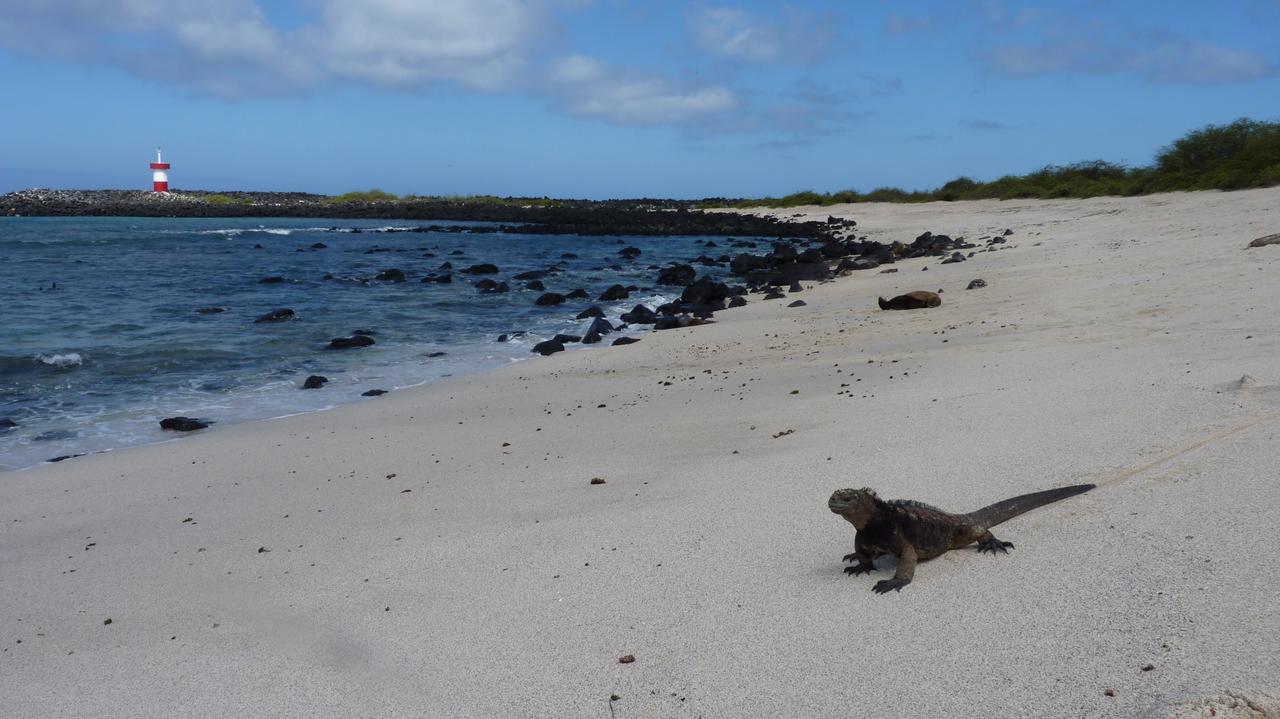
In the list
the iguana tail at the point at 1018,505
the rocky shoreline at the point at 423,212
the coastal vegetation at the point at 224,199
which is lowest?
the iguana tail at the point at 1018,505

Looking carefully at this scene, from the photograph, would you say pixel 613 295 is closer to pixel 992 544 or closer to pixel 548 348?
pixel 548 348

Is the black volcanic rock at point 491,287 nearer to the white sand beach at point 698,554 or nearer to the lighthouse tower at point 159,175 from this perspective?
the white sand beach at point 698,554

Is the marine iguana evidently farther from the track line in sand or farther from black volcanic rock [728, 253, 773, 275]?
black volcanic rock [728, 253, 773, 275]

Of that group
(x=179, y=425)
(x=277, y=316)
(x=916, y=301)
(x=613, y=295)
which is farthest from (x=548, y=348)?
(x=613, y=295)

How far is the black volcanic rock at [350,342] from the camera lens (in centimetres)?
1427

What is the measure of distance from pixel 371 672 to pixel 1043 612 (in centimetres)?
238

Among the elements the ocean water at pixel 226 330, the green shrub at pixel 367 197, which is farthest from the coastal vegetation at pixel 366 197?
the ocean water at pixel 226 330

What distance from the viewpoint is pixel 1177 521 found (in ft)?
11.7

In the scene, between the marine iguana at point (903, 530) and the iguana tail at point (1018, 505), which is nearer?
the marine iguana at point (903, 530)

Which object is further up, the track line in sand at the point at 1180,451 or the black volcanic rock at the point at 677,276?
the track line in sand at the point at 1180,451

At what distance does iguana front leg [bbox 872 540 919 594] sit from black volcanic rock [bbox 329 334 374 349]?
12222 mm

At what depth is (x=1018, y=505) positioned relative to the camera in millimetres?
3846

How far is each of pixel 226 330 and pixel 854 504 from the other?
48.9 feet

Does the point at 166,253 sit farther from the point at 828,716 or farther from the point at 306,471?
the point at 828,716
